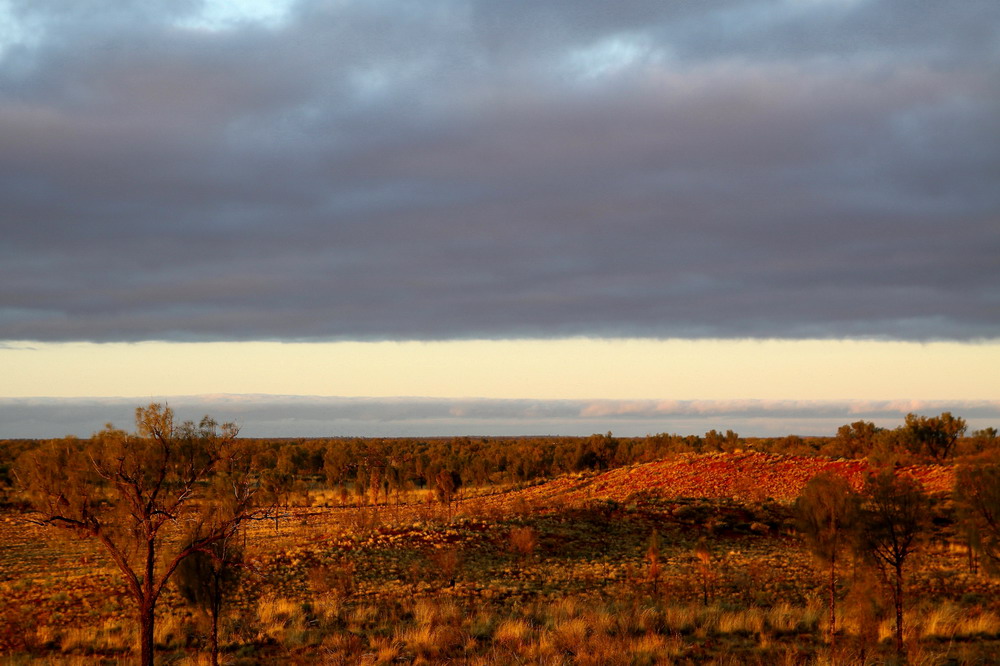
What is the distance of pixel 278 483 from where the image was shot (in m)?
62.5

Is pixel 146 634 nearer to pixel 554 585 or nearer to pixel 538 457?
pixel 554 585

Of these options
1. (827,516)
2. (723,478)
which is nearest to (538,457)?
(723,478)

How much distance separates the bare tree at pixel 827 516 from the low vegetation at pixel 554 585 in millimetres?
47

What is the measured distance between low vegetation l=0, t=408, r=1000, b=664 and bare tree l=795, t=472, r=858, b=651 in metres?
0.05

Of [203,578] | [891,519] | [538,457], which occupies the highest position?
[891,519]

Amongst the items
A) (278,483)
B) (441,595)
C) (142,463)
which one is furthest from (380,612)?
(278,483)

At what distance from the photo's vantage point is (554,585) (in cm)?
2770

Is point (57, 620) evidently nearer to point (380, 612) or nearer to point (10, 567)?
point (380, 612)

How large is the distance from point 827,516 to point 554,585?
12070 mm

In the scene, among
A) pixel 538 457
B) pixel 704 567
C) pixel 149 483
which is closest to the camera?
pixel 149 483

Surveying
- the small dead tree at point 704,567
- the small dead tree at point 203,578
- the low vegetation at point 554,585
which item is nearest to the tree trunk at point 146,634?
the low vegetation at point 554,585

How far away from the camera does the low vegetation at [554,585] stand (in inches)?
693

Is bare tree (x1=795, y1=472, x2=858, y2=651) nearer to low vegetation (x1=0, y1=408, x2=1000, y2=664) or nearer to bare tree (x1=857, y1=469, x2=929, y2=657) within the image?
low vegetation (x1=0, y1=408, x2=1000, y2=664)

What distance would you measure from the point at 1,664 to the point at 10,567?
63.9 feet
